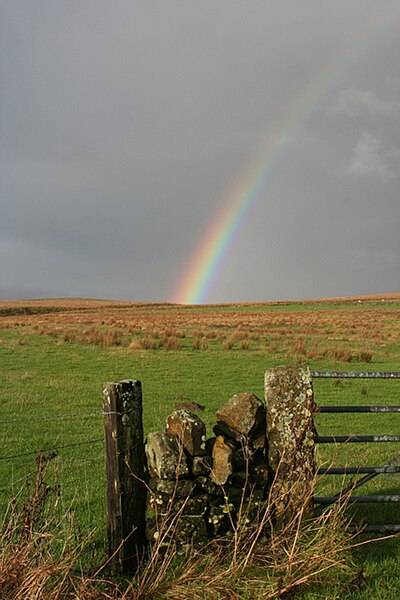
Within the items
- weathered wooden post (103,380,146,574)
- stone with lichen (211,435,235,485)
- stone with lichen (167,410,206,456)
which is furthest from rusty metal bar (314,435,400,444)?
weathered wooden post (103,380,146,574)

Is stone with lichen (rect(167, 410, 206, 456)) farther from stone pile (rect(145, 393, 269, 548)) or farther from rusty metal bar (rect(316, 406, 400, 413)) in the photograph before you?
rusty metal bar (rect(316, 406, 400, 413))

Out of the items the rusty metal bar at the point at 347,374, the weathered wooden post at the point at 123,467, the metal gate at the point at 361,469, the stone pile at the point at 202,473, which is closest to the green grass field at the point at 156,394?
the metal gate at the point at 361,469

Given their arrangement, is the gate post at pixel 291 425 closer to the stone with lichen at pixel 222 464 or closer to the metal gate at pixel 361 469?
the metal gate at pixel 361 469

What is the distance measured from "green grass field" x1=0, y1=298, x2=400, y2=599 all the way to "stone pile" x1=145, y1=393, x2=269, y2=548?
0.66 m

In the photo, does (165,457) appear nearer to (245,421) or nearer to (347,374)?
(245,421)

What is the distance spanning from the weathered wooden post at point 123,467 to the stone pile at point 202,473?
175 mm

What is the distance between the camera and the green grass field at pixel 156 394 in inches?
256

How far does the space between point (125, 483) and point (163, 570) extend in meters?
0.77

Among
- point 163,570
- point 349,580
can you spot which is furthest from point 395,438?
point 163,570

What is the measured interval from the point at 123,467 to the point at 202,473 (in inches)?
29.5

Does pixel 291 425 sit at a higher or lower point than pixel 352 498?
higher

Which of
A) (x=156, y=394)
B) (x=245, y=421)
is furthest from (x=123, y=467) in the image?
(x=156, y=394)

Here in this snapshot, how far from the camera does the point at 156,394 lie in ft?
51.5

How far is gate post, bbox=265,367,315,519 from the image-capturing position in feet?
15.8
